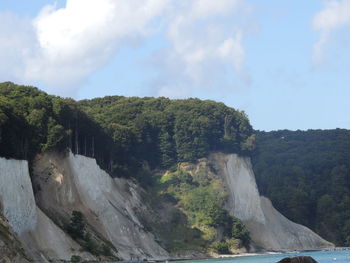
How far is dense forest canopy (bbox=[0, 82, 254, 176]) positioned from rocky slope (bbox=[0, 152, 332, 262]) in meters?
2.63

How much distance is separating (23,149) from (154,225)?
113ft

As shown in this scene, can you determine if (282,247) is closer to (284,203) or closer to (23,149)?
(284,203)

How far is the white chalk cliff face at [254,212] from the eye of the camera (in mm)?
133250

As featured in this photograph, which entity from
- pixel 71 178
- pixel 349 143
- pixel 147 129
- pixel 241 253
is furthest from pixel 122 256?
pixel 349 143

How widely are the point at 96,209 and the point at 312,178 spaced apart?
6880 centimetres

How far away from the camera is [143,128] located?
136000 millimetres

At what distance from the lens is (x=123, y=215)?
11081 cm

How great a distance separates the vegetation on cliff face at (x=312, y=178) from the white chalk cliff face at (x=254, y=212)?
10.3m

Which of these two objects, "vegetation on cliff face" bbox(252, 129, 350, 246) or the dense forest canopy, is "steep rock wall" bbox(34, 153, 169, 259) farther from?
"vegetation on cliff face" bbox(252, 129, 350, 246)

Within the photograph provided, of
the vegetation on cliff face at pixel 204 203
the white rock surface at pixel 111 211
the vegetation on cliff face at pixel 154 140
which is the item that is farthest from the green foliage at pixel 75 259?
the vegetation on cliff face at pixel 204 203

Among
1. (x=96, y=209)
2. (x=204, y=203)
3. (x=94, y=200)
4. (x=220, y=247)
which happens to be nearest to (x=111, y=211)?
(x=96, y=209)

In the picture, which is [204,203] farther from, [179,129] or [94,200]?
[94,200]

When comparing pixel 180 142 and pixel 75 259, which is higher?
pixel 180 142

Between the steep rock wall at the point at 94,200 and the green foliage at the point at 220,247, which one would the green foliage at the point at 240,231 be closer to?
the green foliage at the point at 220,247
